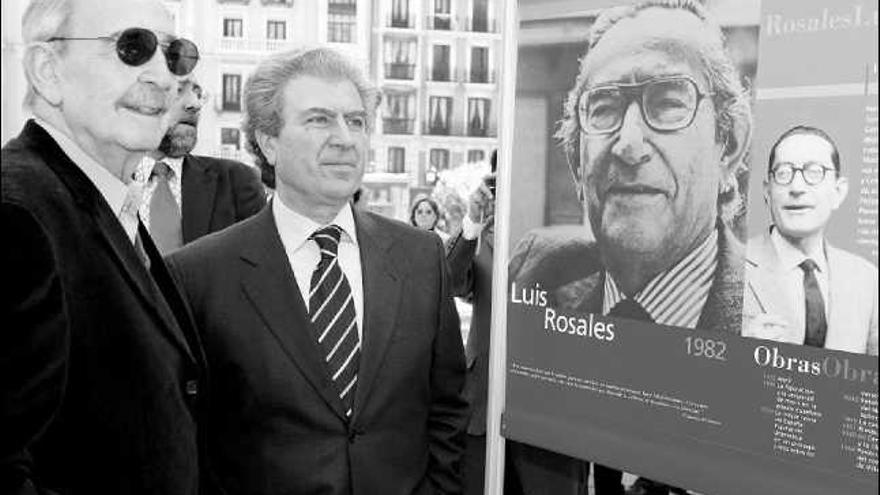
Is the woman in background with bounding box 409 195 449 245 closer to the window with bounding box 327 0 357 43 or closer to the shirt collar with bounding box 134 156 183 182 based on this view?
the shirt collar with bounding box 134 156 183 182

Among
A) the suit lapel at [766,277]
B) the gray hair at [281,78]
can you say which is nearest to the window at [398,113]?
the gray hair at [281,78]

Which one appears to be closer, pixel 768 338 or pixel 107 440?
pixel 107 440

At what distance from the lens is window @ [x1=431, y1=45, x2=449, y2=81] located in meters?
3.23

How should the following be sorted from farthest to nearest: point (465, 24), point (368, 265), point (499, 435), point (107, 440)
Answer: point (465, 24), point (499, 435), point (368, 265), point (107, 440)

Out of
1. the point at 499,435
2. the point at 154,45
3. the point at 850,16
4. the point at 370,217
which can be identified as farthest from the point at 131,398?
the point at 850,16

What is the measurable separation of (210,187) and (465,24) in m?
0.94

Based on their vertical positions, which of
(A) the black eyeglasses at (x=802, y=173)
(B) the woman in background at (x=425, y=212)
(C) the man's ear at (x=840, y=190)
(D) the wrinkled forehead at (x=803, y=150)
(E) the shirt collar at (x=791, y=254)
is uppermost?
(D) the wrinkled forehead at (x=803, y=150)

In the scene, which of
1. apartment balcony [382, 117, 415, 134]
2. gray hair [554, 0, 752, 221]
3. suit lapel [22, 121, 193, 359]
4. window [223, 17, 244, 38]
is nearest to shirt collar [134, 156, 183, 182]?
window [223, 17, 244, 38]

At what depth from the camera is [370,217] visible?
213 centimetres

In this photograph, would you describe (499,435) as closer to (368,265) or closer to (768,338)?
(368,265)

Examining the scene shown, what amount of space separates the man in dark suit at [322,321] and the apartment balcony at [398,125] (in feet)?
3.06

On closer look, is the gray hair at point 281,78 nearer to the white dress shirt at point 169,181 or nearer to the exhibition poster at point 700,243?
the exhibition poster at point 700,243

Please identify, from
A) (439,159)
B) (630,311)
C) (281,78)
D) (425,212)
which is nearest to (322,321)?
(281,78)

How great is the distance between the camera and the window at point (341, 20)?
261 centimetres
